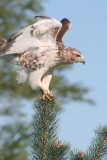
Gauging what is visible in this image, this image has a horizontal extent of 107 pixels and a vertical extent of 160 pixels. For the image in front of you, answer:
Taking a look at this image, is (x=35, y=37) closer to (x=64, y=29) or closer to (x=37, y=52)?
(x=37, y=52)

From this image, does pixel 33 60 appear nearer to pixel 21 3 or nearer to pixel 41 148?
pixel 41 148

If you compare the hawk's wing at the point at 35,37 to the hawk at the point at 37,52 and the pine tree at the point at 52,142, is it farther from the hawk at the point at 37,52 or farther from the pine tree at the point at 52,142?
the pine tree at the point at 52,142

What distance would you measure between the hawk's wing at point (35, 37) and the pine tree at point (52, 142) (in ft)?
6.96

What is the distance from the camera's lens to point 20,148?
14961 millimetres

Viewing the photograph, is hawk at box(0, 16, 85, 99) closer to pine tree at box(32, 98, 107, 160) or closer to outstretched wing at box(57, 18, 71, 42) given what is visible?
outstretched wing at box(57, 18, 71, 42)

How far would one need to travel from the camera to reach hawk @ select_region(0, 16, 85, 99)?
522cm

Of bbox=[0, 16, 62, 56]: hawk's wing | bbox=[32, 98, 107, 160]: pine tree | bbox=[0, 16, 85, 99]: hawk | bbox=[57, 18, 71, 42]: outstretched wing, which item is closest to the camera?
bbox=[32, 98, 107, 160]: pine tree

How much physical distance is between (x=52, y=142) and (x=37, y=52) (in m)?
2.54

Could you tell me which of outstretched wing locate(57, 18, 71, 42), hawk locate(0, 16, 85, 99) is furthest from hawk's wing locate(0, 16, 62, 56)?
outstretched wing locate(57, 18, 71, 42)

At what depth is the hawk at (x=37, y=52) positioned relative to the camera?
522 centimetres

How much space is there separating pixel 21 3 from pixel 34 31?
49.5 ft

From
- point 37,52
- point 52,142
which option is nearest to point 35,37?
point 37,52

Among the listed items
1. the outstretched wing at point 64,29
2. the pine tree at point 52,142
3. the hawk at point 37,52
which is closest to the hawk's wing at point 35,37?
the hawk at point 37,52

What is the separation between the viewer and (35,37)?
5.48m
